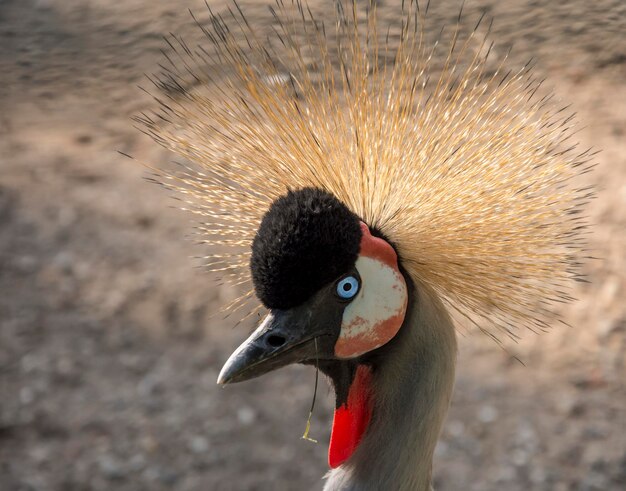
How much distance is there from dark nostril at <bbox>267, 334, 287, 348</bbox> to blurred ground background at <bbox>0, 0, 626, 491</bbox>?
1183mm

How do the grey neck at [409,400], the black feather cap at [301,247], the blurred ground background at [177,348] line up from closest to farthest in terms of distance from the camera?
the black feather cap at [301,247]
the grey neck at [409,400]
the blurred ground background at [177,348]

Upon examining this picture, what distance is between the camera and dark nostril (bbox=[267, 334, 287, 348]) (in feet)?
4.16

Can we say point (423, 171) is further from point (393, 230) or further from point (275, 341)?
point (275, 341)

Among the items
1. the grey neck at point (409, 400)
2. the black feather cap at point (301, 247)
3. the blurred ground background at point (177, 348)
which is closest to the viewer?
the black feather cap at point (301, 247)

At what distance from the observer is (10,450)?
2416 millimetres

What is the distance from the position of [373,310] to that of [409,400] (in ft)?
0.53

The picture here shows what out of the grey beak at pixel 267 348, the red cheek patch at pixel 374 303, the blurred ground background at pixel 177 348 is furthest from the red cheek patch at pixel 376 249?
the blurred ground background at pixel 177 348

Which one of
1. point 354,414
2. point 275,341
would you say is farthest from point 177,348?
point 275,341

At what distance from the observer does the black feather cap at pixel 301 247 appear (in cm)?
122

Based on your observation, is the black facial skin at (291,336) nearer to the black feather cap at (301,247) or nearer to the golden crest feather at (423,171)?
the black feather cap at (301,247)

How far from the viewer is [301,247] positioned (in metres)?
1.22

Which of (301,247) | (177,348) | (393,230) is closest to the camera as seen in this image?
(301,247)

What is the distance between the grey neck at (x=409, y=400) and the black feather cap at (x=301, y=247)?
17cm

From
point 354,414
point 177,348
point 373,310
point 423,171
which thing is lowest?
point 177,348
